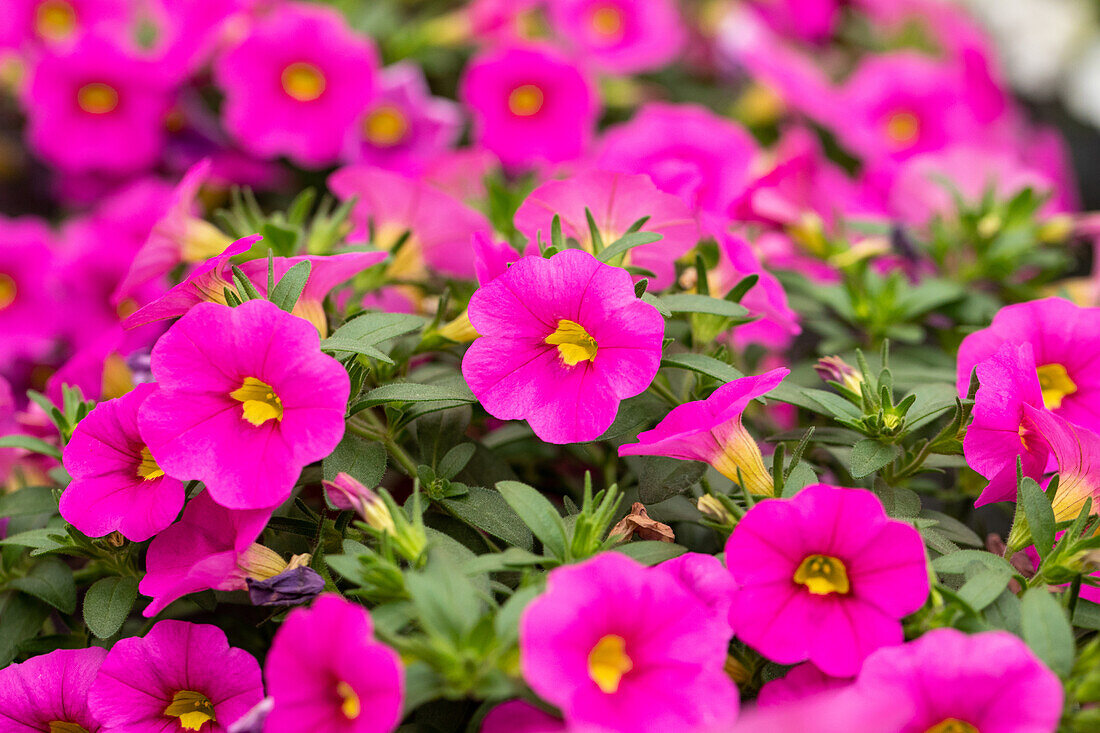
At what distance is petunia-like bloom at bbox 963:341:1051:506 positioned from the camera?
723mm

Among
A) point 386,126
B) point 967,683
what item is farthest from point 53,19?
point 967,683

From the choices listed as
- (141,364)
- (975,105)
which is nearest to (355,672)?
(141,364)

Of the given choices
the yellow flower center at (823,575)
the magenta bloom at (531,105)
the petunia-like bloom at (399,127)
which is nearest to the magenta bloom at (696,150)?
the magenta bloom at (531,105)

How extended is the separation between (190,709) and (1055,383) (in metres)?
0.83

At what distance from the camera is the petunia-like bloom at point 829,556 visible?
2.10 feet

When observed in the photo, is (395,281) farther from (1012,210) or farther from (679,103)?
(679,103)

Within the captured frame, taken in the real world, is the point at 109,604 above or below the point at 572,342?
below

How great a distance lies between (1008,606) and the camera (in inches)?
27.2

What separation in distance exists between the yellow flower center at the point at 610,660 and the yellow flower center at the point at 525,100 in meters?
1.30

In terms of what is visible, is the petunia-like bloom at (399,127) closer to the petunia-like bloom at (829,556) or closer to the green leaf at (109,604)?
the green leaf at (109,604)

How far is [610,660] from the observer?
0.63 meters

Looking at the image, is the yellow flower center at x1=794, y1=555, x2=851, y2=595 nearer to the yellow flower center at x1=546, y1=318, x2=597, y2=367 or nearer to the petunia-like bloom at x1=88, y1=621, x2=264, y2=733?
the yellow flower center at x1=546, y1=318, x2=597, y2=367

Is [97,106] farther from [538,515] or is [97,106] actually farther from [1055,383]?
[1055,383]

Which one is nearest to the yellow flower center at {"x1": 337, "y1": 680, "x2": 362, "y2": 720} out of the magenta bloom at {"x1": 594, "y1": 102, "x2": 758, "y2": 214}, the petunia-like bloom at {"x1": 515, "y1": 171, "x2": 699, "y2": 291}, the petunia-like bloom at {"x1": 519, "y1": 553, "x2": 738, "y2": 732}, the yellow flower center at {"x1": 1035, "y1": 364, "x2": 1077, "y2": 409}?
the petunia-like bloom at {"x1": 519, "y1": 553, "x2": 738, "y2": 732}
